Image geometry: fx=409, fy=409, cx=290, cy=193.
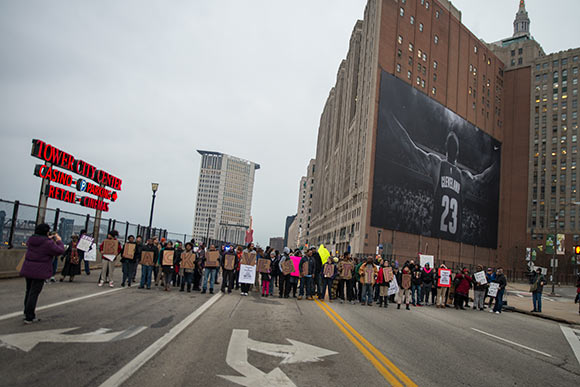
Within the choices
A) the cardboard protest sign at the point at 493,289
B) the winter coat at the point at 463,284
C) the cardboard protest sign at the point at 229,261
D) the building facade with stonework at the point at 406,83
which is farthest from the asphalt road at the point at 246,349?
the building facade with stonework at the point at 406,83

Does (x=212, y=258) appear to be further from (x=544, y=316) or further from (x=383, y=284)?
(x=544, y=316)

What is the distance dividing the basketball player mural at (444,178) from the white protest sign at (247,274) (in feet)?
200

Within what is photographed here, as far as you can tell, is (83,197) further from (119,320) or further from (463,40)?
(463,40)

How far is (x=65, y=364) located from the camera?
5.36 meters

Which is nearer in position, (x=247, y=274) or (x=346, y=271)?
(x=247, y=274)

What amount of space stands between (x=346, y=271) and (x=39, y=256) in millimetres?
12023

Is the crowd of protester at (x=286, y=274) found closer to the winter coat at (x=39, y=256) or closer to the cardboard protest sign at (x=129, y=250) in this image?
the cardboard protest sign at (x=129, y=250)

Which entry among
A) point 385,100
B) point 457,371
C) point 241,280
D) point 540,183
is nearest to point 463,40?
point 385,100

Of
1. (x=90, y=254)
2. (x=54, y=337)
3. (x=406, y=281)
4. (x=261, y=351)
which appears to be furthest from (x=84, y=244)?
(x=406, y=281)

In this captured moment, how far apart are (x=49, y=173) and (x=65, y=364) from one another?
21.9 metres

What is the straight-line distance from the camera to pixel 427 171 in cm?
7738

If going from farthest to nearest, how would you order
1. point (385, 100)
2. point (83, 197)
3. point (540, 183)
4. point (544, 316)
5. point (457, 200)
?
point (540, 183), point (457, 200), point (385, 100), point (83, 197), point (544, 316)

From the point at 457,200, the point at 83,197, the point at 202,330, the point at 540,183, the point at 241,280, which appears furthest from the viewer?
the point at 540,183

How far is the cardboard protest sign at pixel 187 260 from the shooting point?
51.3 ft
